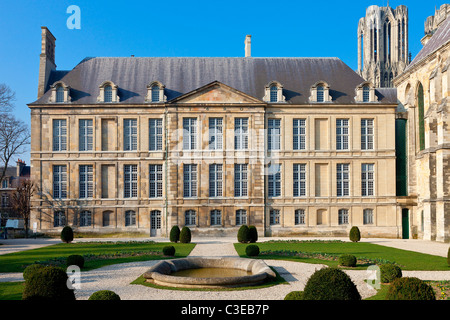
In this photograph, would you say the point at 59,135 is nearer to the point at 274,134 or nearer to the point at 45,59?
the point at 45,59

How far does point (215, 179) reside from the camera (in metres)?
34.7

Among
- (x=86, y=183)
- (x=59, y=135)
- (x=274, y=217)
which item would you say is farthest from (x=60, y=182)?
(x=274, y=217)

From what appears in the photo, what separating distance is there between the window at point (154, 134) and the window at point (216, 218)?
6.42 metres

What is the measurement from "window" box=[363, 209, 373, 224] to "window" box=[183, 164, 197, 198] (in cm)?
1294

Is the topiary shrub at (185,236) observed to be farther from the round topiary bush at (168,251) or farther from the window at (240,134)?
the window at (240,134)

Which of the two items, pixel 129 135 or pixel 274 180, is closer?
pixel 274 180

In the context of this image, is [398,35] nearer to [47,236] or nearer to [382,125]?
[382,125]

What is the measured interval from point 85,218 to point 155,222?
5.26 metres

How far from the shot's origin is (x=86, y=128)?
116 ft

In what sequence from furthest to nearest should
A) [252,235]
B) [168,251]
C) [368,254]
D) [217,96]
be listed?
[217,96] < [252,235] < [368,254] < [168,251]

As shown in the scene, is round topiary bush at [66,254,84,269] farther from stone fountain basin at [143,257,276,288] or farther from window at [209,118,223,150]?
window at [209,118,223,150]

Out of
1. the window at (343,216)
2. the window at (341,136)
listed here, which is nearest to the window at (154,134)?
the window at (341,136)

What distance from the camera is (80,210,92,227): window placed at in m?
34.7

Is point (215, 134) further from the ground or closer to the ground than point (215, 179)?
further from the ground
